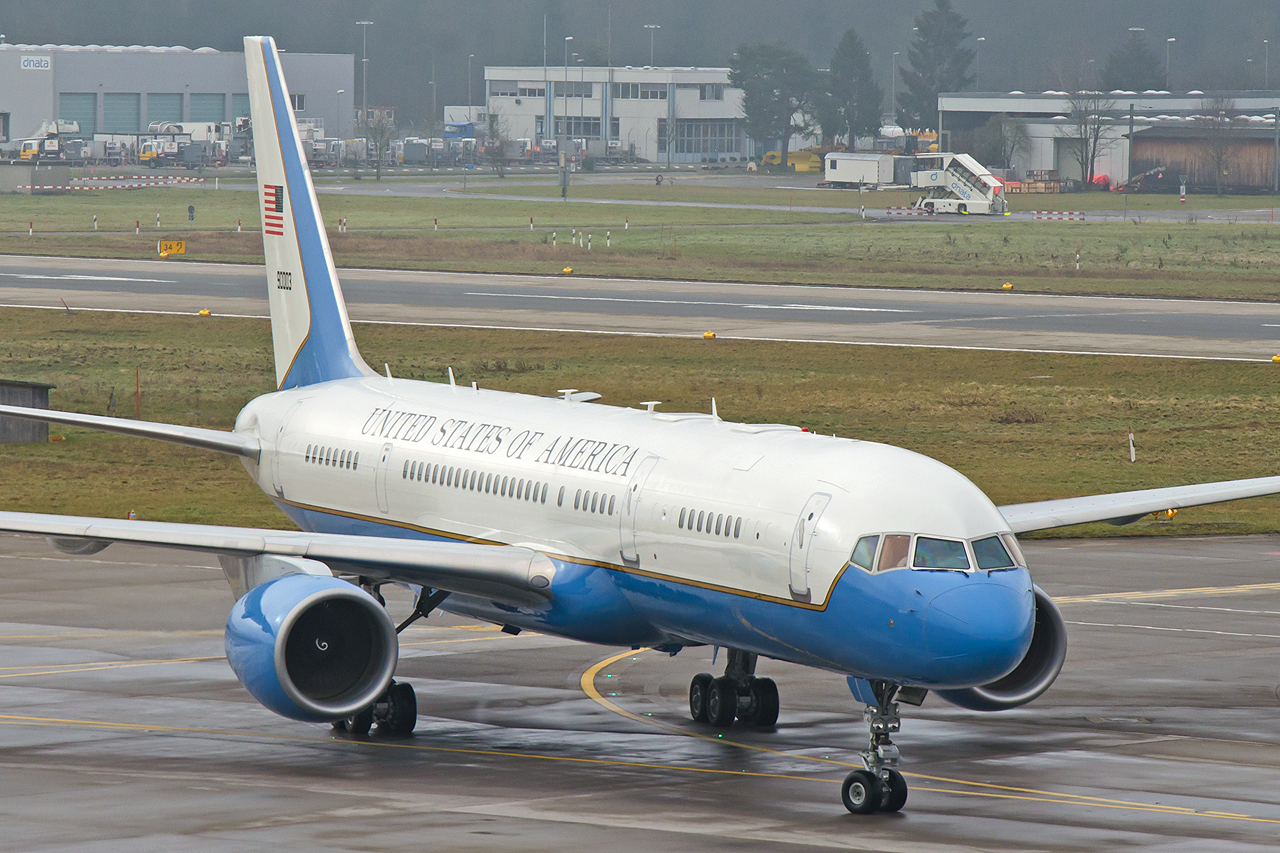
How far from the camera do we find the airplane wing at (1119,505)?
88.8 ft

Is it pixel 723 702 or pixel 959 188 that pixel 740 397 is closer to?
pixel 723 702

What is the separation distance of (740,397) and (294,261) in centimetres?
2914

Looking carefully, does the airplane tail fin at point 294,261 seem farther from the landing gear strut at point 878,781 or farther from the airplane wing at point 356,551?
the landing gear strut at point 878,781

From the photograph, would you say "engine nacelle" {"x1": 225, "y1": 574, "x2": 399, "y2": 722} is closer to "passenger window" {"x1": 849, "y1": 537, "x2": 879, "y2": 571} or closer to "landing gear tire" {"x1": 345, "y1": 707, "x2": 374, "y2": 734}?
"landing gear tire" {"x1": 345, "y1": 707, "x2": 374, "y2": 734}

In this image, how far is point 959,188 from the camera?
16488cm

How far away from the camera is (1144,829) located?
797 inches

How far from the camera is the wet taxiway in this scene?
66.4ft

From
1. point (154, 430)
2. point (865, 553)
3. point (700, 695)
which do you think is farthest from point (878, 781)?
point (154, 430)

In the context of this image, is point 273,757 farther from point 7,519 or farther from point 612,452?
point 612,452

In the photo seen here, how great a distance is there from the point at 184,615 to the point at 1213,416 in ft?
125

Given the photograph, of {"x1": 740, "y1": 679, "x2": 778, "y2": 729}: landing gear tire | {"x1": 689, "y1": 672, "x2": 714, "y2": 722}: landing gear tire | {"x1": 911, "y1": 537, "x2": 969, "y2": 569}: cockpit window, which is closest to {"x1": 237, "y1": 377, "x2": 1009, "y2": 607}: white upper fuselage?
{"x1": 911, "y1": 537, "x2": 969, "y2": 569}: cockpit window

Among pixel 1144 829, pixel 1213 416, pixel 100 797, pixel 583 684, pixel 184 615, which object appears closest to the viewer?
pixel 1144 829

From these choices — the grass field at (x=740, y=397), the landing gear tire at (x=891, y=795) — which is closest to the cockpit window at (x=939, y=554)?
the landing gear tire at (x=891, y=795)

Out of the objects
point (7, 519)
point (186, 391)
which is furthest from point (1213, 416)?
point (7, 519)
